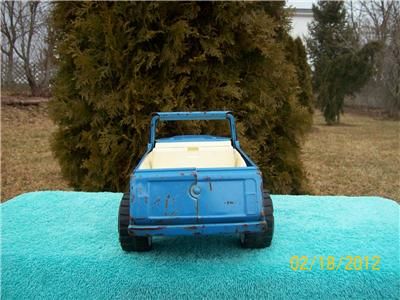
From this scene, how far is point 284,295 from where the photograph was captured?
1.36 m

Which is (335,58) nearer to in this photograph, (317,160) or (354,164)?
(317,160)

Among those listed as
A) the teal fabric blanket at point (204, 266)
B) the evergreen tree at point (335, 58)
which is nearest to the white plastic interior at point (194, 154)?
the teal fabric blanket at point (204, 266)

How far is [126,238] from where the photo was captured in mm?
1438

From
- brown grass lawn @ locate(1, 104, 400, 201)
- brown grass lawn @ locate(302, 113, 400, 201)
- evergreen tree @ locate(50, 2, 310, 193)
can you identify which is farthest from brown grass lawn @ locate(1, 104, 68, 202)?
brown grass lawn @ locate(302, 113, 400, 201)

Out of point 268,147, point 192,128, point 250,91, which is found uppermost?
point 250,91

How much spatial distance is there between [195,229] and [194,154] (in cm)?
73

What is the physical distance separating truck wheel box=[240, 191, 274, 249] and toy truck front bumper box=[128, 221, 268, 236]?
0.58 feet

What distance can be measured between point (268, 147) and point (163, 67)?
3.23 feet

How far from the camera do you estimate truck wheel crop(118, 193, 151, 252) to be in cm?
140

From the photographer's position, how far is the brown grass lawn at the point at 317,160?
197 inches

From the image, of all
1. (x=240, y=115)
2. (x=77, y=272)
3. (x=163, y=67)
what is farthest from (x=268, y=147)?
(x=77, y=272)

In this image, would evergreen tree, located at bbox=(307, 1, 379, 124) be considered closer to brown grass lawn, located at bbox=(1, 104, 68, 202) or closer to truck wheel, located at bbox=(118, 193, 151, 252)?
brown grass lawn, located at bbox=(1, 104, 68, 202)

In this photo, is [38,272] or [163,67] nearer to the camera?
[38,272]

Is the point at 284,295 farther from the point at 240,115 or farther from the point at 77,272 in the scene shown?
the point at 240,115
